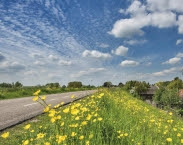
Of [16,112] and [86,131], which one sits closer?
[86,131]

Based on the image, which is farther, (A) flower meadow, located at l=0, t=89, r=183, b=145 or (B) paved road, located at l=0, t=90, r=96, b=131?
(B) paved road, located at l=0, t=90, r=96, b=131

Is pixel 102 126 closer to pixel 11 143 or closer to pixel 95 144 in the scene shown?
pixel 95 144

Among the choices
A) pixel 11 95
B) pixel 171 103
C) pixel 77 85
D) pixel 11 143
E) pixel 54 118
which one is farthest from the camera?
pixel 77 85

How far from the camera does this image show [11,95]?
21.9 m

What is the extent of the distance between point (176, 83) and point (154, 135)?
276 feet

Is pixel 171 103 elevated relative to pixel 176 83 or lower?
lower

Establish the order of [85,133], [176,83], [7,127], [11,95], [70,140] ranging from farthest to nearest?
1. [176,83]
2. [11,95]
3. [7,127]
4. [85,133]
5. [70,140]

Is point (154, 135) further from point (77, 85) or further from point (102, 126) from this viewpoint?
point (77, 85)

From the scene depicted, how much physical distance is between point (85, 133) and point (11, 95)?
779 inches

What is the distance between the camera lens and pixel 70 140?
10.00 ft

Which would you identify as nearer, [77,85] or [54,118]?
[54,118]

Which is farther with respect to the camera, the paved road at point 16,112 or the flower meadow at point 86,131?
the paved road at point 16,112

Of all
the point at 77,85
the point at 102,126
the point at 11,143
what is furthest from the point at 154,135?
the point at 77,85

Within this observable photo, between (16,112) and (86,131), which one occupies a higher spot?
(86,131)
